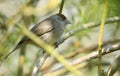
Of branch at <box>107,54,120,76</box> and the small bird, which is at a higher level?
the small bird

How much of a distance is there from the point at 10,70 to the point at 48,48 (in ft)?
6.50

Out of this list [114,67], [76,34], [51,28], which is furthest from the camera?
[51,28]

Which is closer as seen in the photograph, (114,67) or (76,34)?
(114,67)

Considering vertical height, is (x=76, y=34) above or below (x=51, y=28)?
below

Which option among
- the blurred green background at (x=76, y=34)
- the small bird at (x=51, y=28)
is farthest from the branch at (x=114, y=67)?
the small bird at (x=51, y=28)

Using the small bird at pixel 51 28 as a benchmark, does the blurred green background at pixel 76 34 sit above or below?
below

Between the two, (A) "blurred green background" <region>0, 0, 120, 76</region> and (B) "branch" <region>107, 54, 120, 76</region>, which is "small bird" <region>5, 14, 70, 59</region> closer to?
(A) "blurred green background" <region>0, 0, 120, 76</region>

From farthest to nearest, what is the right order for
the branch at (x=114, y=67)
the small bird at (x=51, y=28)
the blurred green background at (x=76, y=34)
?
the small bird at (x=51, y=28)
the blurred green background at (x=76, y=34)
the branch at (x=114, y=67)

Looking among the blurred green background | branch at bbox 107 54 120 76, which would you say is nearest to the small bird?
the blurred green background

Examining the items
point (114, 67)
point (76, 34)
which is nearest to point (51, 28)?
point (76, 34)

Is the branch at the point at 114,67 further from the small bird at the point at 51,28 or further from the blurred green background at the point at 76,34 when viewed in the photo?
the small bird at the point at 51,28

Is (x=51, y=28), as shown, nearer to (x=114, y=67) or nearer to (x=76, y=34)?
(x=76, y=34)

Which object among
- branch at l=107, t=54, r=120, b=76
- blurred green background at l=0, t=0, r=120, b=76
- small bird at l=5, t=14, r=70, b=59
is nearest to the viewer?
branch at l=107, t=54, r=120, b=76

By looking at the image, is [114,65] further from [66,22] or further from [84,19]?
[66,22]
